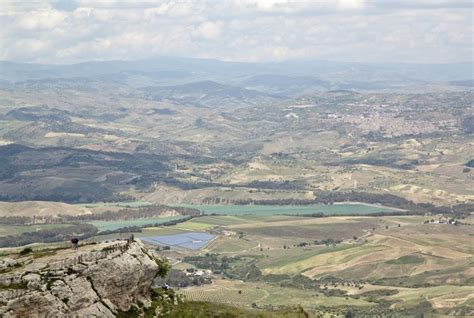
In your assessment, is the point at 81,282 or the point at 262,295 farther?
the point at 262,295

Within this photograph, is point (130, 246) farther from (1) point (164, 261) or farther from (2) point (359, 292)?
(2) point (359, 292)

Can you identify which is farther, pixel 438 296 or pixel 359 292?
pixel 359 292

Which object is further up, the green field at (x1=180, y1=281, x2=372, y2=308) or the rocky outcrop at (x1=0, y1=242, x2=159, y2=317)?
the rocky outcrop at (x1=0, y1=242, x2=159, y2=317)

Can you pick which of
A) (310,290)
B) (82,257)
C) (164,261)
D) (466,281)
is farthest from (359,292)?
(82,257)

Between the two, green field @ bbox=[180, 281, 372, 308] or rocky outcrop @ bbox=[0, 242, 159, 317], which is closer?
rocky outcrop @ bbox=[0, 242, 159, 317]

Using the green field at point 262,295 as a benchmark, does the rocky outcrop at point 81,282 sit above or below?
above

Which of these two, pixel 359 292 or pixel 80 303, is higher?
pixel 80 303

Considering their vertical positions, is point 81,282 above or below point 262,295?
above

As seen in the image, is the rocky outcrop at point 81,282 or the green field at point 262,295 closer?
the rocky outcrop at point 81,282
